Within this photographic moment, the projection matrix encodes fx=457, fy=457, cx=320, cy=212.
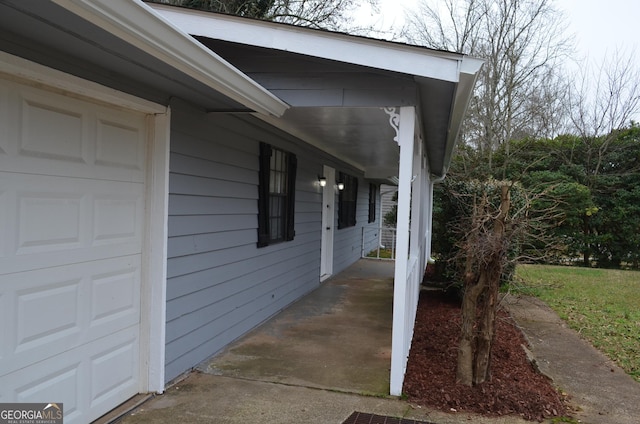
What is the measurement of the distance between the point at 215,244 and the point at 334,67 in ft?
6.27

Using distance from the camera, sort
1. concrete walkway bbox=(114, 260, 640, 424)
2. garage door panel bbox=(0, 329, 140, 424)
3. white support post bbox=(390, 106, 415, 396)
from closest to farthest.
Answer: garage door panel bbox=(0, 329, 140, 424) → concrete walkway bbox=(114, 260, 640, 424) → white support post bbox=(390, 106, 415, 396)

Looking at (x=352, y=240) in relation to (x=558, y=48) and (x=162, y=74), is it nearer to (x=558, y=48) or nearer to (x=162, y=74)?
(x=162, y=74)

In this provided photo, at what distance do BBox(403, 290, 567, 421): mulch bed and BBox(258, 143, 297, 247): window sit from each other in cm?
210

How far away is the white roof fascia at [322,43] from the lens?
3.39 meters

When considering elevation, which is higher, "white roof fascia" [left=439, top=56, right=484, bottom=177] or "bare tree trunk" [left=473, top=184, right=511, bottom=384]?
"white roof fascia" [left=439, top=56, right=484, bottom=177]

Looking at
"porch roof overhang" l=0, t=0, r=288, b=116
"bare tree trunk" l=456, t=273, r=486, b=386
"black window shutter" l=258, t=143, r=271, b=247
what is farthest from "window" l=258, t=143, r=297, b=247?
"bare tree trunk" l=456, t=273, r=486, b=386

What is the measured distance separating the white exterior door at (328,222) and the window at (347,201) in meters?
0.64

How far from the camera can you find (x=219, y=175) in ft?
14.0

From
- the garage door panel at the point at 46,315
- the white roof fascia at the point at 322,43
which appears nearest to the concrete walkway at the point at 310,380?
the garage door panel at the point at 46,315

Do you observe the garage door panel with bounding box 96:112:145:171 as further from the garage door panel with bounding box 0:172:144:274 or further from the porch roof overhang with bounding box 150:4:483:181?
the porch roof overhang with bounding box 150:4:483:181

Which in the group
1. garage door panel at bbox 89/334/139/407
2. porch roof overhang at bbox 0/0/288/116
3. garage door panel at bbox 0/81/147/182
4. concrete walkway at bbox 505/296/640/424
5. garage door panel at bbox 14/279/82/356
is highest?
porch roof overhang at bbox 0/0/288/116

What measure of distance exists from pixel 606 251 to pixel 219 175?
524 inches

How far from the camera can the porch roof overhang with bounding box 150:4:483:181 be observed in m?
3.42

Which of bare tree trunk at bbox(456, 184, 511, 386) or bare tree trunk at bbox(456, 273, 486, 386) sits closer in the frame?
bare tree trunk at bbox(456, 184, 511, 386)
